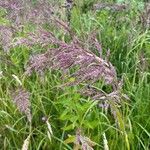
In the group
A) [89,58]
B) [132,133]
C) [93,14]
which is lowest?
[132,133]

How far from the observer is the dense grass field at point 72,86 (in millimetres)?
1354

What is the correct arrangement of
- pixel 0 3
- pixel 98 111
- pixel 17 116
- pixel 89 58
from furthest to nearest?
pixel 0 3 < pixel 17 116 < pixel 98 111 < pixel 89 58

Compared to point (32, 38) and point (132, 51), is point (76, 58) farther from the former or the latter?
point (132, 51)

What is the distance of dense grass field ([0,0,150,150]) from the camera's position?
135 cm

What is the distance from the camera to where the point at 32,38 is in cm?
147

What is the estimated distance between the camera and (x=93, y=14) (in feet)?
8.95

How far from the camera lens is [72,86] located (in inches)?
73.1

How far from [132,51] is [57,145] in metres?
0.85

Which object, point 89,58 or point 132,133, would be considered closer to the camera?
point 89,58

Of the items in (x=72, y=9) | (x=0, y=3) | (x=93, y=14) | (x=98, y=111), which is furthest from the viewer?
(x=72, y=9)

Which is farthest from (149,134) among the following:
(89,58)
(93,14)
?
(93,14)

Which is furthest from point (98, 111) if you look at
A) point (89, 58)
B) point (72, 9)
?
point (72, 9)

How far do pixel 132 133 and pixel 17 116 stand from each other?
53 centimetres

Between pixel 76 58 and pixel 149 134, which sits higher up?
pixel 76 58
